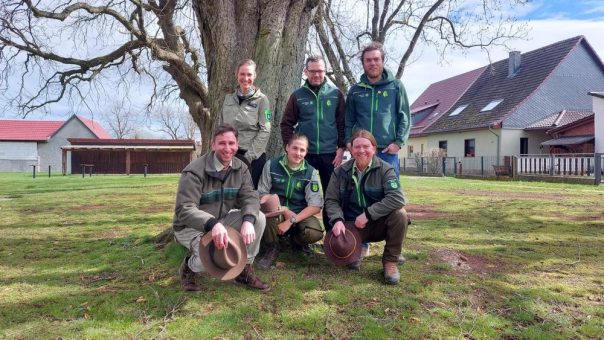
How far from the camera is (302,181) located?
14.7 ft

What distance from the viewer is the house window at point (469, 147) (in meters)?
29.7

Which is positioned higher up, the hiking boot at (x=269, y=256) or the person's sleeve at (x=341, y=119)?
the person's sleeve at (x=341, y=119)

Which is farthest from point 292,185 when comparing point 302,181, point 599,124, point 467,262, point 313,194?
point 599,124

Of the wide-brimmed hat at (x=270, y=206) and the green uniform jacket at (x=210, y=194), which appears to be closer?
the green uniform jacket at (x=210, y=194)

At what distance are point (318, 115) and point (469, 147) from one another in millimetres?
27984

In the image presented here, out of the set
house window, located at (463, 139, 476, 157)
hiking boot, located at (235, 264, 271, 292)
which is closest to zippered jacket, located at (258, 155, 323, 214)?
hiking boot, located at (235, 264, 271, 292)

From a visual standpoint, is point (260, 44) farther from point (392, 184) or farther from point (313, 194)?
point (392, 184)

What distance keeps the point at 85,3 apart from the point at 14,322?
35.2 ft

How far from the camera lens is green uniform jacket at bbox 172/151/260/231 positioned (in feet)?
12.0

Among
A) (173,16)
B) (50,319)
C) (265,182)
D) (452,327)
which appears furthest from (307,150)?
(173,16)

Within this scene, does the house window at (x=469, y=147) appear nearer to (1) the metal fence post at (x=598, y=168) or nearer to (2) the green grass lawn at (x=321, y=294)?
(1) the metal fence post at (x=598, y=168)

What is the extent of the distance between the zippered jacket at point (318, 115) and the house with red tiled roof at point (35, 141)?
55912 millimetres

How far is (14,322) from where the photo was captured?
3.33m

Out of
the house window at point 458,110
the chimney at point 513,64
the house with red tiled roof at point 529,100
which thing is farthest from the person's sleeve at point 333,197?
the house window at point 458,110
